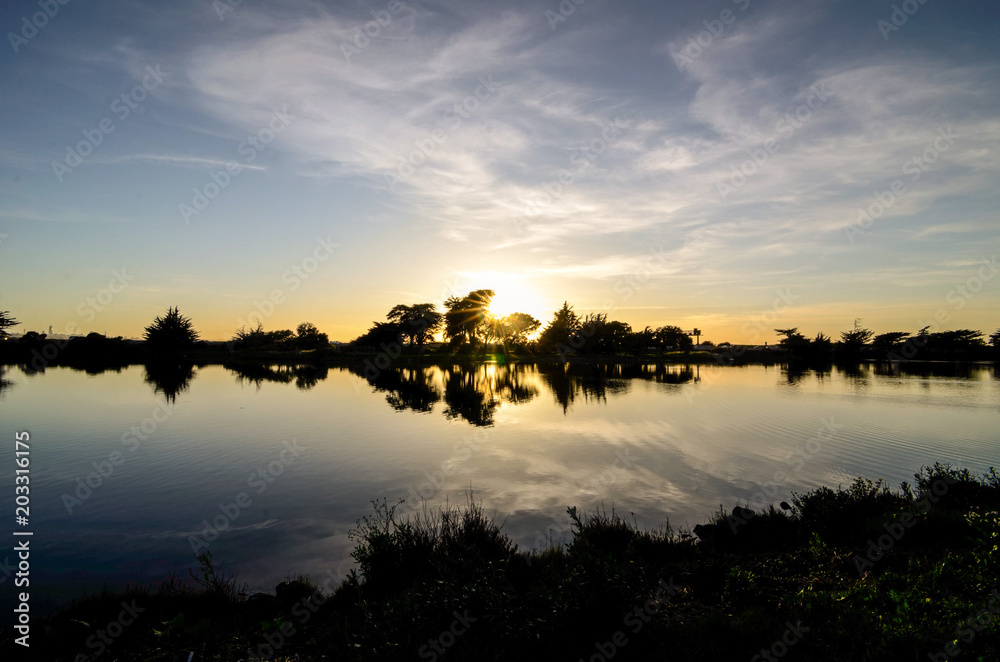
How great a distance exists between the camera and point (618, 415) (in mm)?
29281

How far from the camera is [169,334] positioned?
10688cm

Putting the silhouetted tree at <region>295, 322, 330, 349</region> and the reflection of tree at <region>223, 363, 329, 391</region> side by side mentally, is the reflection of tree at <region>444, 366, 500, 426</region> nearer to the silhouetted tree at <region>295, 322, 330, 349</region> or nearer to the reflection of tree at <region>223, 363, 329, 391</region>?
the reflection of tree at <region>223, 363, 329, 391</region>

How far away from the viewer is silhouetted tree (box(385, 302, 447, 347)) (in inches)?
5688

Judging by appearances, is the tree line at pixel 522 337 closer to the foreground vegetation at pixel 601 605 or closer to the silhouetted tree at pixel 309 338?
the silhouetted tree at pixel 309 338

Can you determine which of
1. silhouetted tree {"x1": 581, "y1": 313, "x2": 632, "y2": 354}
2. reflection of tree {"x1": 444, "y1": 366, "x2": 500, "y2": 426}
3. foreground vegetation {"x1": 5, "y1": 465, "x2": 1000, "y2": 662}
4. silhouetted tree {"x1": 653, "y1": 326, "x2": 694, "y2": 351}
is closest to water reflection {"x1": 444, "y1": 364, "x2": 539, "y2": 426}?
reflection of tree {"x1": 444, "y1": 366, "x2": 500, "y2": 426}

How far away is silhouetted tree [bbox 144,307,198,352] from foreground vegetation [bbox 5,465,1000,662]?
11817cm

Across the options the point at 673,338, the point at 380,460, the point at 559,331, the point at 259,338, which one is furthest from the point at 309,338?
the point at 380,460

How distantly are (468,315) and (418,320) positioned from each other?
23.8 meters

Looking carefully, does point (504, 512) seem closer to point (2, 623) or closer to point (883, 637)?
point (883, 637)

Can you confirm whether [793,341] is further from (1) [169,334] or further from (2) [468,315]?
(1) [169,334]

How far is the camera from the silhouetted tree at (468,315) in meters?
128

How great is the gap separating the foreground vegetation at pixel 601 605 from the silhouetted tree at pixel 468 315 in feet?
391

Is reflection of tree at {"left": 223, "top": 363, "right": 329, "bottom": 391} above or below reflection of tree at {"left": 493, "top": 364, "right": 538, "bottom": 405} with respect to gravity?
above

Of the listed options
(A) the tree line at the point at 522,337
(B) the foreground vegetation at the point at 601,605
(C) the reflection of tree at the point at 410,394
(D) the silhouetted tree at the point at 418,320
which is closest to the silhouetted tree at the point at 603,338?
(A) the tree line at the point at 522,337
